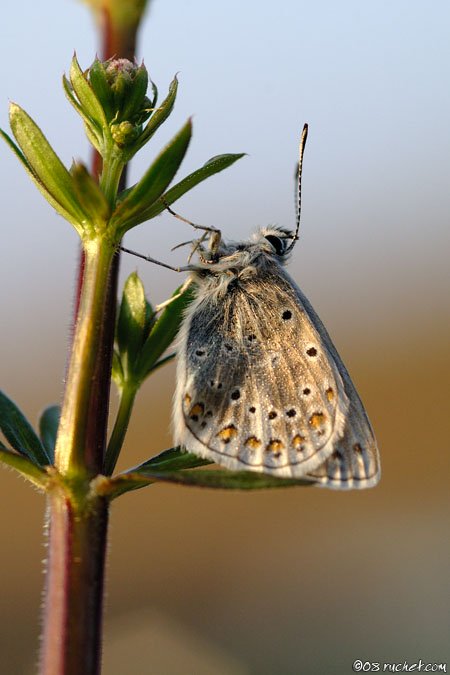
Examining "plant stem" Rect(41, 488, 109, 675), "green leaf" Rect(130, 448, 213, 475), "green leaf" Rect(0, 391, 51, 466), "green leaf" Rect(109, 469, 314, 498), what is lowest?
"plant stem" Rect(41, 488, 109, 675)

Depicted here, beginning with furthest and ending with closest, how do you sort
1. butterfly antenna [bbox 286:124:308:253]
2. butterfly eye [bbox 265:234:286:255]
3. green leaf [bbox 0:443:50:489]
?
butterfly eye [bbox 265:234:286:255], butterfly antenna [bbox 286:124:308:253], green leaf [bbox 0:443:50:489]

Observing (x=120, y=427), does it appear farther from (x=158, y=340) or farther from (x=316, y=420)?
(x=316, y=420)

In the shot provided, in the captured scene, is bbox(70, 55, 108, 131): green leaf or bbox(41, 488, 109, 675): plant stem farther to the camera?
bbox(70, 55, 108, 131): green leaf

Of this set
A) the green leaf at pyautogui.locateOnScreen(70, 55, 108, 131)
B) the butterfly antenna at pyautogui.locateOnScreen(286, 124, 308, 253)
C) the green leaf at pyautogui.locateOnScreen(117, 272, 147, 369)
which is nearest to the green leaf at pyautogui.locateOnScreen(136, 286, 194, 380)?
the green leaf at pyautogui.locateOnScreen(117, 272, 147, 369)

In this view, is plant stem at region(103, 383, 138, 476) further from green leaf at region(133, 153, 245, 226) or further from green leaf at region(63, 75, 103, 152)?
green leaf at region(63, 75, 103, 152)

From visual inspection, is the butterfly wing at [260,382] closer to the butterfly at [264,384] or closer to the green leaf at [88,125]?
the butterfly at [264,384]

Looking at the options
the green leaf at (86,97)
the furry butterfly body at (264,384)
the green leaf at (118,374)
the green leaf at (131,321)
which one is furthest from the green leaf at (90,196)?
the furry butterfly body at (264,384)

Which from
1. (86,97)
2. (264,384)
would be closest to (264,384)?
(264,384)
